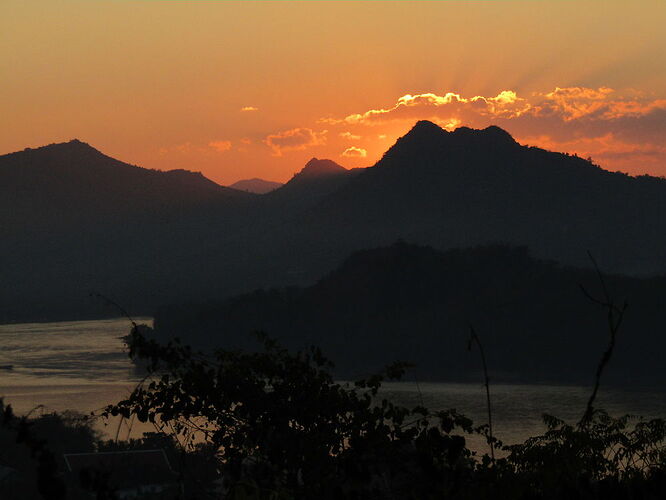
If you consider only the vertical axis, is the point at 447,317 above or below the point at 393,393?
above

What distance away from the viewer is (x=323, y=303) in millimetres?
113812

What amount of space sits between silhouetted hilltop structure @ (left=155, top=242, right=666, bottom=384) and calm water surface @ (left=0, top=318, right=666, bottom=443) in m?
13.0

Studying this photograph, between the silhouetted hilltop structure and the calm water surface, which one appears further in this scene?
the silhouetted hilltop structure

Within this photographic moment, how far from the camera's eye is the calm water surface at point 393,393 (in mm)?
58188

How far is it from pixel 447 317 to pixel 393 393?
146 ft

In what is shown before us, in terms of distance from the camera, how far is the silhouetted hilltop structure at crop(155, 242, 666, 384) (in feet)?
307

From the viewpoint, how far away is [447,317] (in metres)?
108

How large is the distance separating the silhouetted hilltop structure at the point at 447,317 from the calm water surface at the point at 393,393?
13009 mm

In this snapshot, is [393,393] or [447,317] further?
[447,317]

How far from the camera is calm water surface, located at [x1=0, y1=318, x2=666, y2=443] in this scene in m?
58.2

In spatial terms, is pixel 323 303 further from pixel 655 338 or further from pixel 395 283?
pixel 655 338

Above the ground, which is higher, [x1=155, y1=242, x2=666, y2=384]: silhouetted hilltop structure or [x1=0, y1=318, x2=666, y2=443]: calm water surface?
[x1=155, y1=242, x2=666, y2=384]: silhouetted hilltop structure

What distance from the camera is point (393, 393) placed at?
211 feet

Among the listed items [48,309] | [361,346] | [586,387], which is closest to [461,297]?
[361,346]
